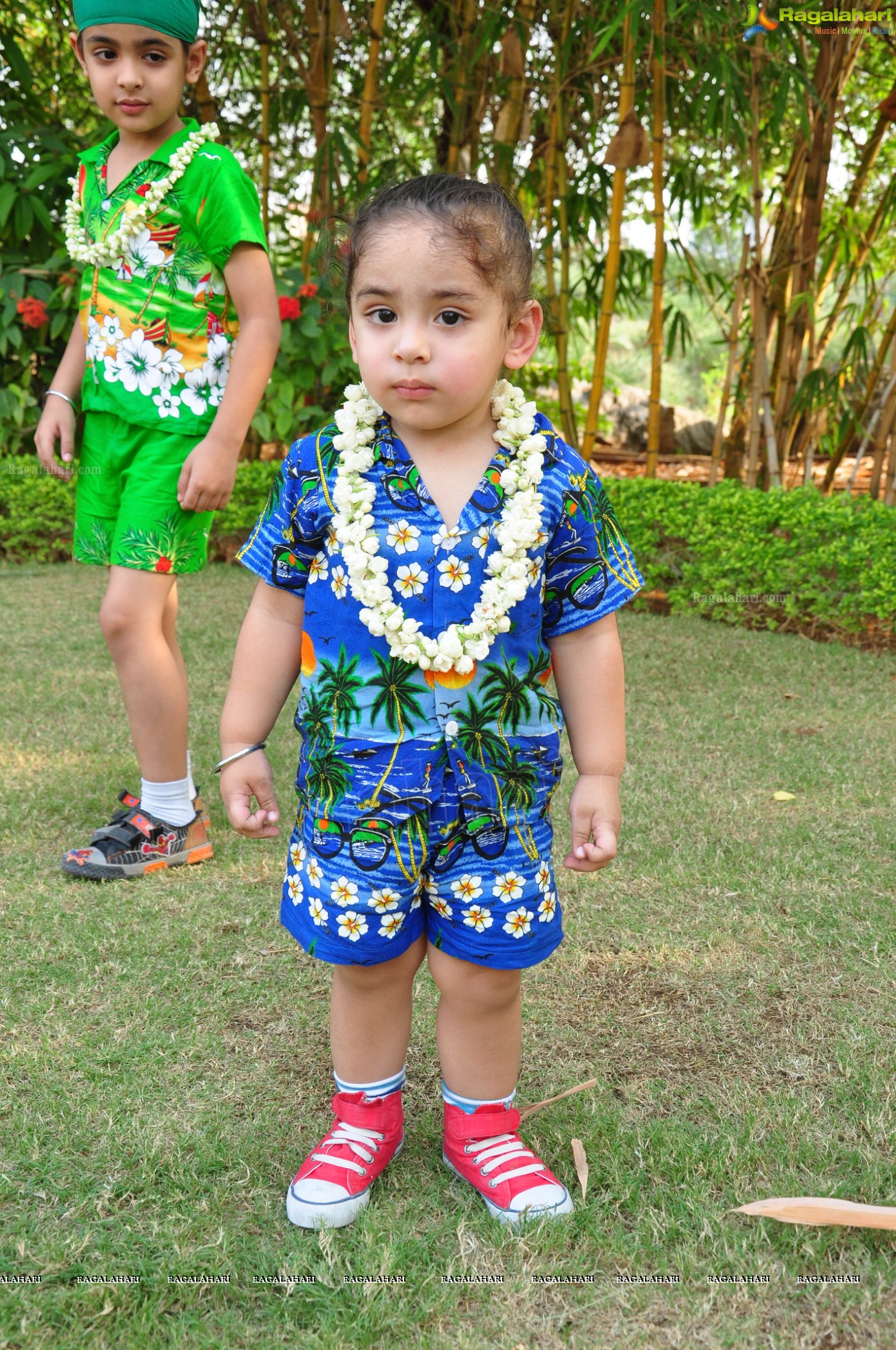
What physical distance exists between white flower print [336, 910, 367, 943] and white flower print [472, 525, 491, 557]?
1.46 ft

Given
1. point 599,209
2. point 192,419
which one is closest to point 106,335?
point 192,419

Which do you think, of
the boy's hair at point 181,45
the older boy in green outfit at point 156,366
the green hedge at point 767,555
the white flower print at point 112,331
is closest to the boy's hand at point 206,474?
the older boy in green outfit at point 156,366

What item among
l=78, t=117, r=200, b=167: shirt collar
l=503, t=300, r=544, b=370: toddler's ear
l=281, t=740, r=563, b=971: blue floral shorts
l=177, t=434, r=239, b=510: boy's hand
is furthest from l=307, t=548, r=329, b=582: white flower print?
l=78, t=117, r=200, b=167: shirt collar

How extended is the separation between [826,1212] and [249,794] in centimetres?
83

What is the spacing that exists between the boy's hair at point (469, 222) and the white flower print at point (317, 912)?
716 mm

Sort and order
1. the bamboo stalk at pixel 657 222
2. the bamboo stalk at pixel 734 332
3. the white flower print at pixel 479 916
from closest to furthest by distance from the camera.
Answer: the white flower print at pixel 479 916
the bamboo stalk at pixel 657 222
the bamboo stalk at pixel 734 332

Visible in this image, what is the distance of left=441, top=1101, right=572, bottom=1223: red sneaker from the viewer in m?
1.37

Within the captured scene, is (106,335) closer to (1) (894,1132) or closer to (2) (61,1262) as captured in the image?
(2) (61,1262)

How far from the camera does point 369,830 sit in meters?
1.31

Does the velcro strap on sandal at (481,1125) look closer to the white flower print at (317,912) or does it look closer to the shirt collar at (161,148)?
the white flower print at (317,912)

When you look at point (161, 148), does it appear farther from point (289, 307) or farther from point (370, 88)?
point (370, 88)

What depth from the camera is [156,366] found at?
7.44 feet

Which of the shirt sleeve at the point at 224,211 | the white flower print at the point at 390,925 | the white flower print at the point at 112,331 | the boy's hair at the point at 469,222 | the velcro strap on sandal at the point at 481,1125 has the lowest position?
the velcro strap on sandal at the point at 481,1125

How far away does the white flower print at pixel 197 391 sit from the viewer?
229cm
